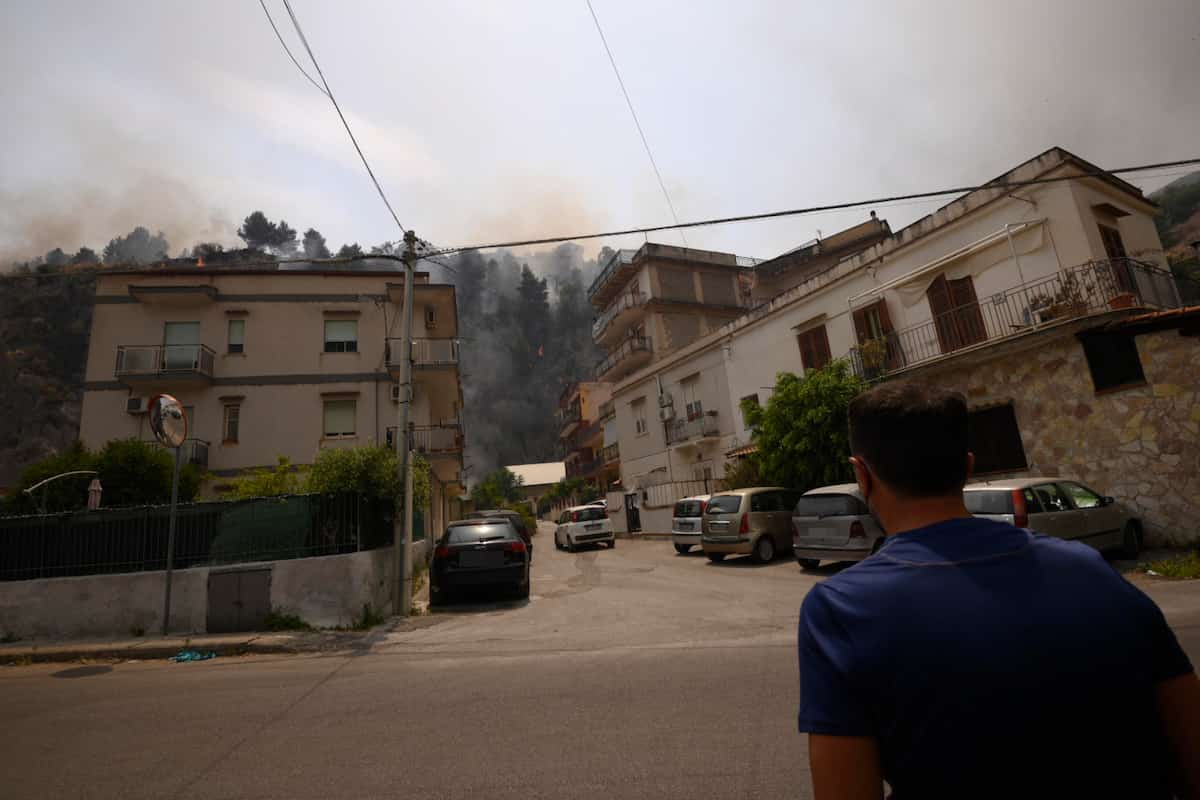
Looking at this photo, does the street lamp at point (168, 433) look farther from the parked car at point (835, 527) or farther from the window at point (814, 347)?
the window at point (814, 347)

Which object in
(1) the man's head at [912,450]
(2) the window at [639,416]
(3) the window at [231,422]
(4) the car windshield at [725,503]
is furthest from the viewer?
(2) the window at [639,416]

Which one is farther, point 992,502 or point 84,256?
point 84,256

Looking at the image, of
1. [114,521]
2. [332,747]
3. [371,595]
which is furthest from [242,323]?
[332,747]

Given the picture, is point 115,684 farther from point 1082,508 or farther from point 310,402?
point 310,402

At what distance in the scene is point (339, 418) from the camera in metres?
22.7

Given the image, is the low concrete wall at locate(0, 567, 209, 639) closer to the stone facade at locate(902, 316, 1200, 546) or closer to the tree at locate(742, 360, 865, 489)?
the tree at locate(742, 360, 865, 489)

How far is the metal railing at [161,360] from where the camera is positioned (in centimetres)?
2142

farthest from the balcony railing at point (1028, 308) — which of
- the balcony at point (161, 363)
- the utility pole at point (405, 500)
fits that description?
the balcony at point (161, 363)


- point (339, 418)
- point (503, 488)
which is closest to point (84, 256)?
point (503, 488)

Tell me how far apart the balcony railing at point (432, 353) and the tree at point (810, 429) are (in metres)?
12.2

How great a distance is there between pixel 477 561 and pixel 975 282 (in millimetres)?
14111

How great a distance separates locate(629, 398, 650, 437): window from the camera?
29.6 m

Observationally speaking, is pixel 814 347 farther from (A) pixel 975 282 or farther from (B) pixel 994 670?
(B) pixel 994 670

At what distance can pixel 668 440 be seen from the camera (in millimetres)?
27328
